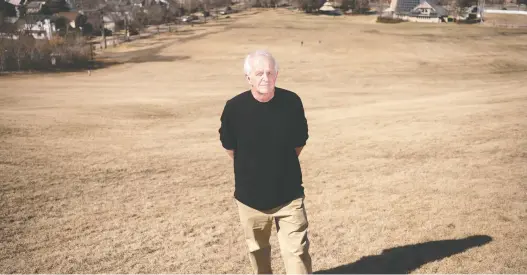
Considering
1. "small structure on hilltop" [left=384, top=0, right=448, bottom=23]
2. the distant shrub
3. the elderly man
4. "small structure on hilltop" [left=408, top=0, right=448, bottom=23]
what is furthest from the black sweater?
"small structure on hilltop" [left=408, top=0, right=448, bottom=23]

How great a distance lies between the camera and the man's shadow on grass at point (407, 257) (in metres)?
5.24

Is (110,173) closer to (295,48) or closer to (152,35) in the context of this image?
(295,48)

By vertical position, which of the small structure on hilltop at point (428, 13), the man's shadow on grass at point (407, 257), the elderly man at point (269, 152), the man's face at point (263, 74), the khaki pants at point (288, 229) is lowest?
the man's shadow on grass at point (407, 257)

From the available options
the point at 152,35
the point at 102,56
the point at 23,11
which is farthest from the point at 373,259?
the point at 23,11

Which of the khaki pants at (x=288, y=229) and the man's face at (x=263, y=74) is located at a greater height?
the man's face at (x=263, y=74)

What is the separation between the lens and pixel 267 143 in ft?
12.2

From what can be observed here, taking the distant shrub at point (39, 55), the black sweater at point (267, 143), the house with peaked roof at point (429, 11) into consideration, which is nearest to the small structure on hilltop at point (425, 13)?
the house with peaked roof at point (429, 11)

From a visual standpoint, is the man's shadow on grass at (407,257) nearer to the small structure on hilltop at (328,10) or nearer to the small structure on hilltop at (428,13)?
the small structure on hilltop at (428,13)

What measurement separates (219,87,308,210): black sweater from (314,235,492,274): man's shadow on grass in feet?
6.59

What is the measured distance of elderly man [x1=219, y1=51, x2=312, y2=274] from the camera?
3684mm

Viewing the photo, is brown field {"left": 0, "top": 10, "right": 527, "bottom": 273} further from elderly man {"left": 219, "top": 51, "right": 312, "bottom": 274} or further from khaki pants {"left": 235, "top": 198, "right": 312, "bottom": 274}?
elderly man {"left": 219, "top": 51, "right": 312, "bottom": 274}

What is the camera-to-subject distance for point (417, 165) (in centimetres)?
977

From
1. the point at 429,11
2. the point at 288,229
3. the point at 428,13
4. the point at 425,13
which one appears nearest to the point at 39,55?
the point at 288,229

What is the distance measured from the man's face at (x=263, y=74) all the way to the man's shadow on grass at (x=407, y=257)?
2865 millimetres
